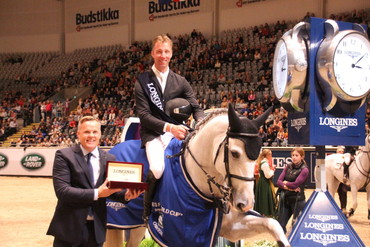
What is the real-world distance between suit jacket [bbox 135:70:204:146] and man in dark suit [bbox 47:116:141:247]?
0.72 m

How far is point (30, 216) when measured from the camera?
32.5 ft

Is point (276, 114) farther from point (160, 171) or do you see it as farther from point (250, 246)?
point (160, 171)

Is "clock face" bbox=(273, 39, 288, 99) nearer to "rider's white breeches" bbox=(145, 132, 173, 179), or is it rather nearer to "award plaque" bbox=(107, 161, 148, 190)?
"rider's white breeches" bbox=(145, 132, 173, 179)

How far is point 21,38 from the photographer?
109ft

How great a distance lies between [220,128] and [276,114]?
13.2 m

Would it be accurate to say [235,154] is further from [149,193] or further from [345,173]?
[345,173]

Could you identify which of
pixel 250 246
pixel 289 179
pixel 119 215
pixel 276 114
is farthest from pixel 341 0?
pixel 119 215

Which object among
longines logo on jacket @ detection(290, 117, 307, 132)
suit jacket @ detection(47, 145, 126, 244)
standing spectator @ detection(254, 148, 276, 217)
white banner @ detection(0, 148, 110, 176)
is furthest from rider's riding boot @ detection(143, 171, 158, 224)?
white banner @ detection(0, 148, 110, 176)

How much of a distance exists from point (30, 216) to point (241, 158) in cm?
773

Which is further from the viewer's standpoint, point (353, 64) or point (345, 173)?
point (345, 173)

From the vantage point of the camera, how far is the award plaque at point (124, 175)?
296 centimetres

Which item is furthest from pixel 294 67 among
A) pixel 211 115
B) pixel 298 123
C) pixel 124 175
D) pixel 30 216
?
pixel 30 216

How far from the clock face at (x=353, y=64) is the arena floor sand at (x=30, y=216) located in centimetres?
347

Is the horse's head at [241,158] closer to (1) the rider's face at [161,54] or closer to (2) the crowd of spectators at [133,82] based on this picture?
(1) the rider's face at [161,54]
